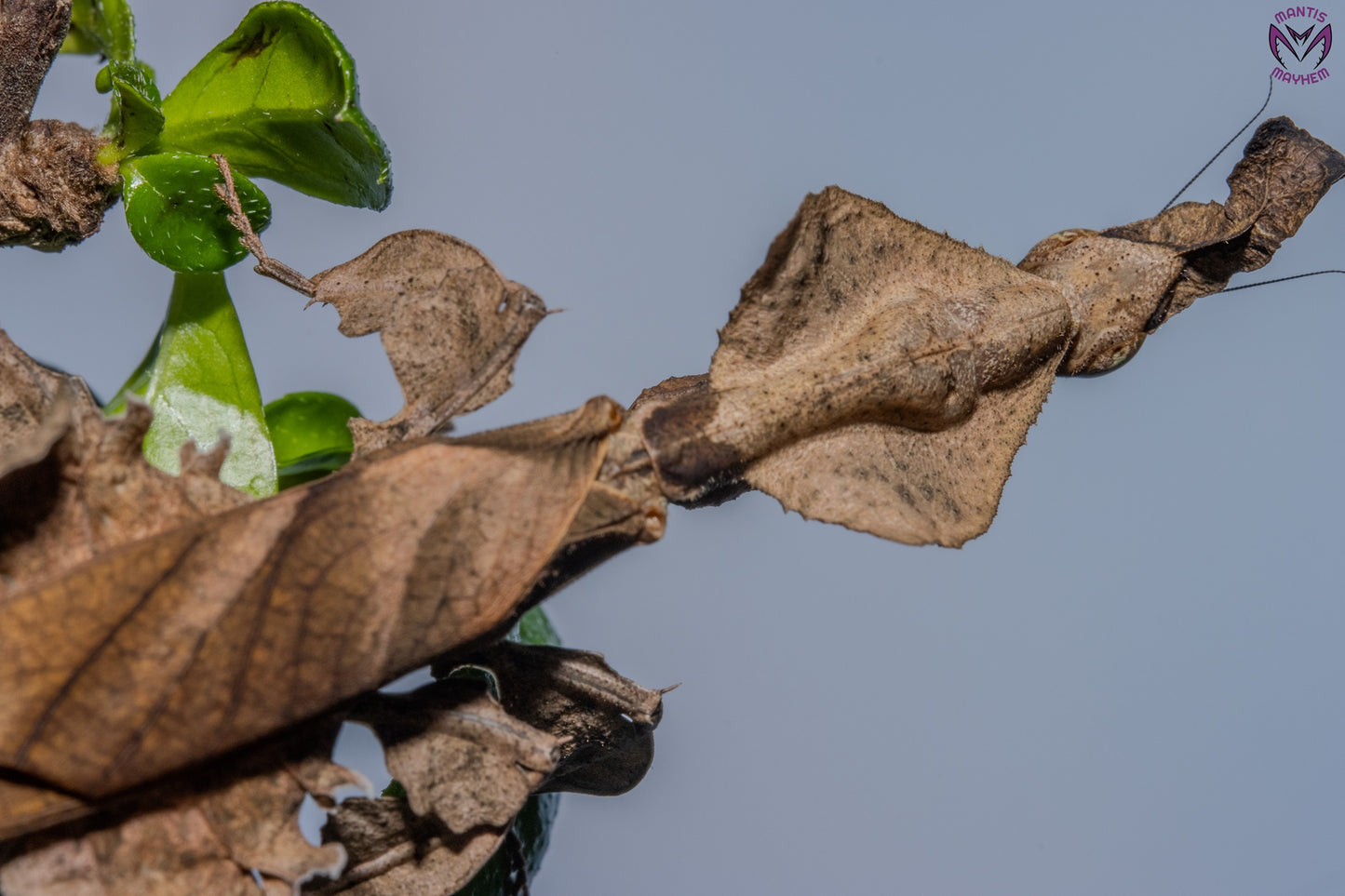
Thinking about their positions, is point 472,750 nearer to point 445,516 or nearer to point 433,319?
point 445,516

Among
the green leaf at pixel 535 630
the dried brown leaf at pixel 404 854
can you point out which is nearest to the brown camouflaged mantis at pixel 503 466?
the dried brown leaf at pixel 404 854

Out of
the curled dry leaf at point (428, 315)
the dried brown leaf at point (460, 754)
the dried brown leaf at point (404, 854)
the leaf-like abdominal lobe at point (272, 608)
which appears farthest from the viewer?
the curled dry leaf at point (428, 315)

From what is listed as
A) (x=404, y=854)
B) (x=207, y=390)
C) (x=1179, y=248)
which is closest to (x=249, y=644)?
(x=404, y=854)

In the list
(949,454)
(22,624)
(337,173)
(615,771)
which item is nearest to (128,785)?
(22,624)

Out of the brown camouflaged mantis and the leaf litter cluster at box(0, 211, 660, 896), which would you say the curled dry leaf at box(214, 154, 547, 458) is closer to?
the brown camouflaged mantis

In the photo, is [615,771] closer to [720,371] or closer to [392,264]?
[720,371]

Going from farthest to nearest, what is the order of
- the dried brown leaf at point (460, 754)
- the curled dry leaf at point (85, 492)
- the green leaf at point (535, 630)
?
the green leaf at point (535, 630)
the dried brown leaf at point (460, 754)
the curled dry leaf at point (85, 492)

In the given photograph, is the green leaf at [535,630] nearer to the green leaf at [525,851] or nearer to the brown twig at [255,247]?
the green leaf at [525,851]
